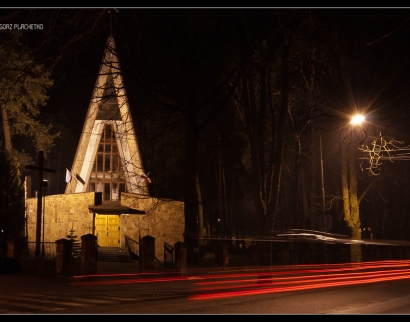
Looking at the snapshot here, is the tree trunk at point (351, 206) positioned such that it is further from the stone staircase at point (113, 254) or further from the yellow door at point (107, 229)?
the yellow door at point (107, 229)

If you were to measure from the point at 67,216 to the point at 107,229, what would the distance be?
312 centimetres

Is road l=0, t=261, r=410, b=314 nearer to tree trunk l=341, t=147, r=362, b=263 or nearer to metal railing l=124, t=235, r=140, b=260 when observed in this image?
tree trunk l=341, t=147, r=362, b=263

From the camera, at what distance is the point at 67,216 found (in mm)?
38031

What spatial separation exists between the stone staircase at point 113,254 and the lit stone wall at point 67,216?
81.8 inches

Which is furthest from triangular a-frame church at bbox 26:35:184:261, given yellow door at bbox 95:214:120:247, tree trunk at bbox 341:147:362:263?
tree trunk at bbox 341:147:362:263

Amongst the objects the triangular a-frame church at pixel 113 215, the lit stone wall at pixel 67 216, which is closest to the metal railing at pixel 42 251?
the triangular a-frame church at pixel 113 215

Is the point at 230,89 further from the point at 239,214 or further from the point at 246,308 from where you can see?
the point at 239,214

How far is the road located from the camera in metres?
13.4

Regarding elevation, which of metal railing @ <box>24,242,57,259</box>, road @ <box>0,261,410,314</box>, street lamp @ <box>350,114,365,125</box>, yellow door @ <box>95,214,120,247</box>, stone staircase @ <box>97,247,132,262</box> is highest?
street lamp @ <box>350,114,365,125</box>

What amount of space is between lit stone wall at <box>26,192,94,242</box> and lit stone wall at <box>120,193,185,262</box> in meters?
2.30

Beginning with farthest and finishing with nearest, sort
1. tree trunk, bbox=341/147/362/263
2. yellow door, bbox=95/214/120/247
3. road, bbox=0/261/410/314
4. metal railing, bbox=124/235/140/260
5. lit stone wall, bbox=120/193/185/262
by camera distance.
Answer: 1. yellow door, bbox=95/214/120/247
2. lit stone wall, bbox=120/193/185/262
3. metal railing, bbox=124/235/140/260
4. tree trunk, bbox=341/147/362/263
5. road, bbox=0/261/410/314

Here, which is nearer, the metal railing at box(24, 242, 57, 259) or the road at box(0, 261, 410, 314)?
the road at box(0, 261, 410, 314)

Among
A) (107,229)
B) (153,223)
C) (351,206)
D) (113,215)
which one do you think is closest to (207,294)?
(351,206)

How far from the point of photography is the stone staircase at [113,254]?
35334 millimetres
